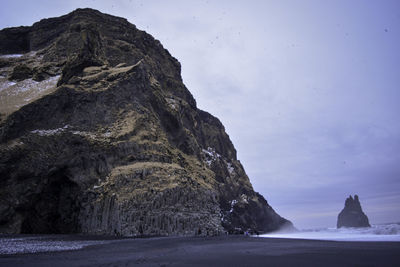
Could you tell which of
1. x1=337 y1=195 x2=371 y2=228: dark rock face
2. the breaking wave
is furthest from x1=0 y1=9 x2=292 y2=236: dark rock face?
x1=337 y1=195 x2=371 y2=228: dark rock face

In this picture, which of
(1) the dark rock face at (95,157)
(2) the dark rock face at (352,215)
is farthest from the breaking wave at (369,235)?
(2) the dark rock face at (352,215)

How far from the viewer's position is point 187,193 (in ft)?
110

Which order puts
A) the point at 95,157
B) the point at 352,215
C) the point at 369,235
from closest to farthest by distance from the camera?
the point at 369,235 < the point at 95,157 < the point at 352,215

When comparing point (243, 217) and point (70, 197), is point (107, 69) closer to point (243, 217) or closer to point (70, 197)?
point (70, 197)

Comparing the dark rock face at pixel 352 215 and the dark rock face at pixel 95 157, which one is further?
the dark rock face at pixel 352 215

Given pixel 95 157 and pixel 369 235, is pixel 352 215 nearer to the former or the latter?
pixel 369 235

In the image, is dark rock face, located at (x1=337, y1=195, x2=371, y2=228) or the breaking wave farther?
dark rock face, located at (x1=337, y1=195, x2=371, y2=228)

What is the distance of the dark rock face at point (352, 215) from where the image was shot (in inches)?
5718

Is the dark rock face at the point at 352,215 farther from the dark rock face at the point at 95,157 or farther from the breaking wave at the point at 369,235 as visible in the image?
the dark rock face at the point at 95,157

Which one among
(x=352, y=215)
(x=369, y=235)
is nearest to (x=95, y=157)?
(x=369, y=235)

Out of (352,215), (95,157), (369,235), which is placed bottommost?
(352,215)

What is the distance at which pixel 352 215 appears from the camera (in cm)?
15250

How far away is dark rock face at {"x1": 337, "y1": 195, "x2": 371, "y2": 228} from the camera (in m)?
145

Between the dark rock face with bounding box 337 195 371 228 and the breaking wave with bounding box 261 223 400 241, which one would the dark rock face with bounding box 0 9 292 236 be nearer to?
the breaking wave with bounding box 261 223 400 241
